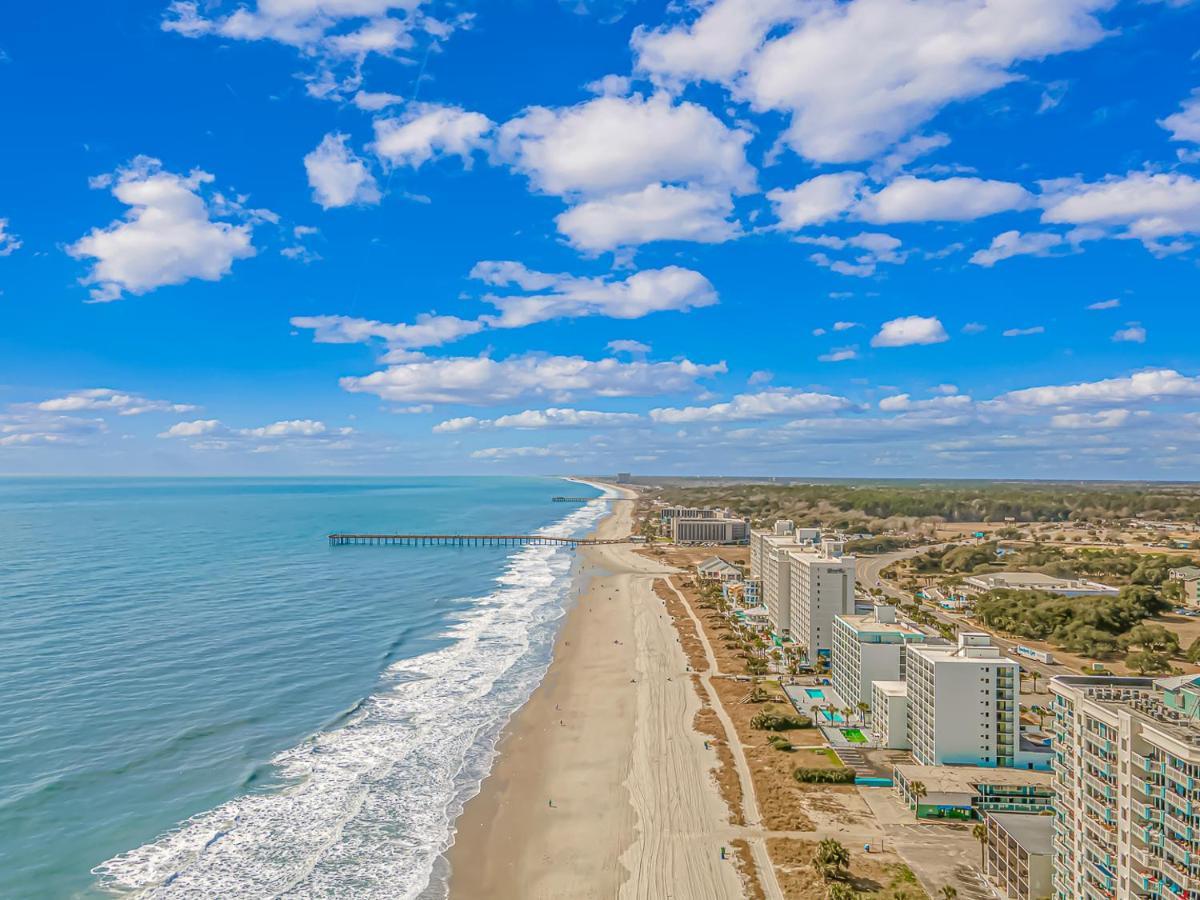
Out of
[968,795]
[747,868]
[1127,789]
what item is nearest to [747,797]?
[747,868]

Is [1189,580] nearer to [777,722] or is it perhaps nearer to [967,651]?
[967,651]

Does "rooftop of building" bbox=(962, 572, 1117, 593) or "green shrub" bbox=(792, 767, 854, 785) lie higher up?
"rooftop of building" bbox=(962, 572, 1117, 593)

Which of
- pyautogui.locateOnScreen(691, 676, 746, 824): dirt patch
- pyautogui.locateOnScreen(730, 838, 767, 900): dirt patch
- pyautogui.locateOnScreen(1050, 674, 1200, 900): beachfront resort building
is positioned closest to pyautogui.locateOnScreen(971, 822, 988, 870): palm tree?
pyautogui.locateOnScreen(1050, 674, 1200, 900): beachfront resort building

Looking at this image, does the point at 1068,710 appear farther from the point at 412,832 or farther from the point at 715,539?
the point at 715,539

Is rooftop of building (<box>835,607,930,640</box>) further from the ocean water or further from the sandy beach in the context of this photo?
the ocean water

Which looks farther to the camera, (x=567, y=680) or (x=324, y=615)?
(x=324, y=615)

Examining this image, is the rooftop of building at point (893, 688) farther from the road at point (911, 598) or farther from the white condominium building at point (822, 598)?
the white condominium building at point (822, 598)

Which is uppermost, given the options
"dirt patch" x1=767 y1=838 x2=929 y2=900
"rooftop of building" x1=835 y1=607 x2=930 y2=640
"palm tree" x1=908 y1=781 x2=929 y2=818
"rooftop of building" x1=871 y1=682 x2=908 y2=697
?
"rooftop of building" x1=835 y1=607 x2=930 y2=640

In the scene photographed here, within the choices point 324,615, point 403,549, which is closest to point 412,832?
point 324,615
